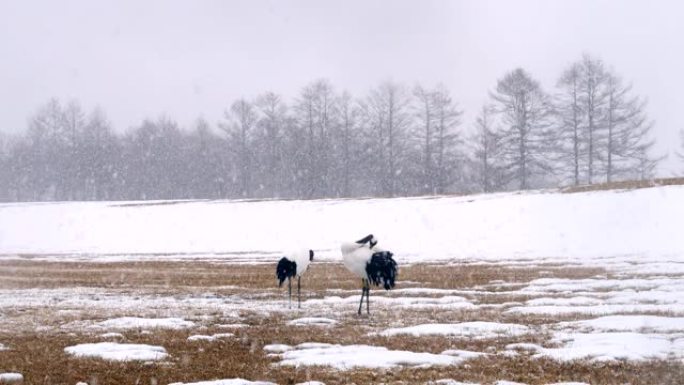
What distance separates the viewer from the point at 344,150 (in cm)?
9769

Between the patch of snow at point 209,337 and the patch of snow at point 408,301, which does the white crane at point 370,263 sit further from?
the patch of snow at point 209,337

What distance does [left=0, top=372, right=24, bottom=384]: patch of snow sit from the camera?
9.33 metres

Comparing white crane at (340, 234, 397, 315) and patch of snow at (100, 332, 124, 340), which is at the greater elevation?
white crane at (340, 234, 397, 315)

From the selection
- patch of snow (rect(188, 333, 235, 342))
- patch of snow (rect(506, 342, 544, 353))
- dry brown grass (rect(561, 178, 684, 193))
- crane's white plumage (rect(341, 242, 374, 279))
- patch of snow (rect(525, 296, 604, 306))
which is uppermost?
dry brown grass (rect(561, 178, 684, 193))

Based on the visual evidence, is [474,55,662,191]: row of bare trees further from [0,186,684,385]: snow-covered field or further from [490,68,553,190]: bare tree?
[0,186,684,385]: snow-covered field

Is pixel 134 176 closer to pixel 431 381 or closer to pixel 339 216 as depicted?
pixel 339 216

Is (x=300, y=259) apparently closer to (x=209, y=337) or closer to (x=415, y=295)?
(x=415, y=295)

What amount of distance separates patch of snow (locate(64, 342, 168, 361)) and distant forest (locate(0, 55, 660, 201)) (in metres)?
69.4

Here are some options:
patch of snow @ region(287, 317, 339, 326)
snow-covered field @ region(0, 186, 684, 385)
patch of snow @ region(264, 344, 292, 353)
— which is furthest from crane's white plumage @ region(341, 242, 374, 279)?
patch of snow @ region(264, 344, 292, 353)

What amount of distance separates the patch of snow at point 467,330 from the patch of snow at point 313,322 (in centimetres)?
174

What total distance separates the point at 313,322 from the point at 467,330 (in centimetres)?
341

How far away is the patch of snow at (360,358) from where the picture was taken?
1015 centimetres

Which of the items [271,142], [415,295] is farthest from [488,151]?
[415,295]

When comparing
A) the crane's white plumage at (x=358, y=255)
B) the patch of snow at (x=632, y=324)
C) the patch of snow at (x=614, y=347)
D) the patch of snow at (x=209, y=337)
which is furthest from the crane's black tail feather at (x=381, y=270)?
the patch of snow at (x=614, y=347)
